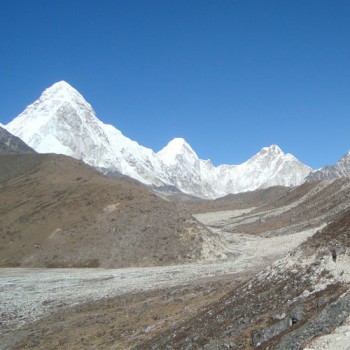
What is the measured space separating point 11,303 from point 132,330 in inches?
900

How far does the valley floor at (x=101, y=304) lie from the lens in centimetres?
3462

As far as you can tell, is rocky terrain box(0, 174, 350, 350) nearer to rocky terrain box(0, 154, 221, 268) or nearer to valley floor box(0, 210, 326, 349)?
valley floor box(0, 210, 326, 349)

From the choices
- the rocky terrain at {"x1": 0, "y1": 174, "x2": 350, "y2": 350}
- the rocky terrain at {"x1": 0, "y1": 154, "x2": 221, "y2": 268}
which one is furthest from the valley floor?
the rocky terrain at {"x1": 0, "y1": 154, "x2": 221, "y2": 268}

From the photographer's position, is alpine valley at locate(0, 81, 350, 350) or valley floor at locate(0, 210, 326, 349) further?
valley floor at locate(0, 210, 326, 349)

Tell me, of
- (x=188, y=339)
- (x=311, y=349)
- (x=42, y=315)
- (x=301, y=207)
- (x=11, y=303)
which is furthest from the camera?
(x=301, y=207)

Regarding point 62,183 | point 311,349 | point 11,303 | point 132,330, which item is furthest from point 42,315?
point 62,183

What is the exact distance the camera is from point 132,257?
81750mm

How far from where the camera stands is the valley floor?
114 ft

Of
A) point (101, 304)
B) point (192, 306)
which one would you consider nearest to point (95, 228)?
point (101, 304)

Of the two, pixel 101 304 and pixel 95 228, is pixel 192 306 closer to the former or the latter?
pixel 101 304

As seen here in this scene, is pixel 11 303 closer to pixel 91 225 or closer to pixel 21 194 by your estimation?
pixel 91 225

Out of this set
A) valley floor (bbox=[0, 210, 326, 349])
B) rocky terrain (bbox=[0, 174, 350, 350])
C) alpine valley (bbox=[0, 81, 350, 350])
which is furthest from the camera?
valley floor (bbox=[0, 210, 326, 349])

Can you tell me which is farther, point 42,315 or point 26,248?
point 26,248

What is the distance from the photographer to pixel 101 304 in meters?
45.8
